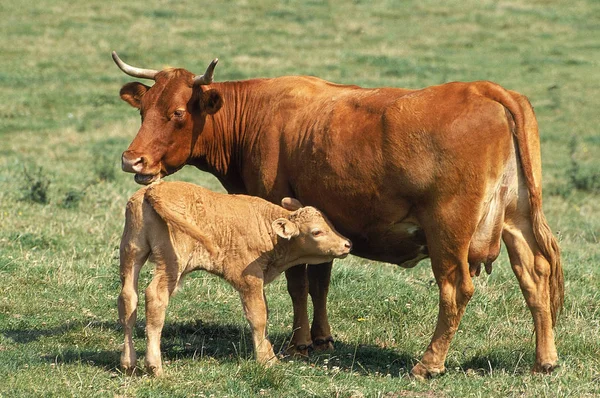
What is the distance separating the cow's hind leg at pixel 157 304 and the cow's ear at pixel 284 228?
72cm

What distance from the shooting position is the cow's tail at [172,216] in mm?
6223

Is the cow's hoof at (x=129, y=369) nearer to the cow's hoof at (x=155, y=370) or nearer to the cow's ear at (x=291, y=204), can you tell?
the cow's hoof at (x=155, y=370)

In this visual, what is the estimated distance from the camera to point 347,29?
29.2m

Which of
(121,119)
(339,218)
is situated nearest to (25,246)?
(339,218)

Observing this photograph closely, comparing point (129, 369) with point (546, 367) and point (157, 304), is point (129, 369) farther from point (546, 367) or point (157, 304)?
point (546, 367)

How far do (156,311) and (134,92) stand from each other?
2.37 meters

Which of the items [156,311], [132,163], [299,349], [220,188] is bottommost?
[220,188]

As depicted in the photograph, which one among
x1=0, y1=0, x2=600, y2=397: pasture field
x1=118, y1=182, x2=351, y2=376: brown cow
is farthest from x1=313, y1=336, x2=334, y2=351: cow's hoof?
x1=118, y1=182, x2=351, y2=376: brown cow

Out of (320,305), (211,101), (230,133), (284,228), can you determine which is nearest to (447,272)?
(284,228)

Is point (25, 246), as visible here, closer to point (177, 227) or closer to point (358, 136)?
point (177, 227)

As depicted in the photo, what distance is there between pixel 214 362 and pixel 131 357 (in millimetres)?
596

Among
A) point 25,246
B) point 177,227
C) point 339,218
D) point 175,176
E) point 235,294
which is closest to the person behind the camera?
point 177,227

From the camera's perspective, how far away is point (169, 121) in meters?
7.26

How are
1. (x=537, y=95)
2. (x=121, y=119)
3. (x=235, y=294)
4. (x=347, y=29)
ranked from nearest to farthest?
(x=235, y=294) < (x=121, y=119) < (x=537, y=95) < (x=347, y=29)
